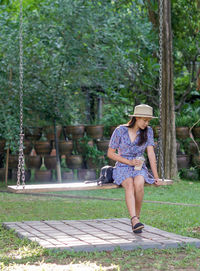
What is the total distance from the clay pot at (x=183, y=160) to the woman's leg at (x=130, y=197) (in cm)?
688

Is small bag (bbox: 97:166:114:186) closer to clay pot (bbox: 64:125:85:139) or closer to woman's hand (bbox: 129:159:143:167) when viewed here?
woman's hand (bbox: 129:159:143:167)

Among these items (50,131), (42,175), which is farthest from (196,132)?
(42,175)

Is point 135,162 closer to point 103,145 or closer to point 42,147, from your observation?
point 103,145

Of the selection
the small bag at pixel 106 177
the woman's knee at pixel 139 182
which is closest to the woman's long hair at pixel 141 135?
the woman's knee at pixel 139 182

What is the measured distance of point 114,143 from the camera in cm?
593

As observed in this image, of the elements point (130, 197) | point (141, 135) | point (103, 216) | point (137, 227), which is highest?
point (141, 135)

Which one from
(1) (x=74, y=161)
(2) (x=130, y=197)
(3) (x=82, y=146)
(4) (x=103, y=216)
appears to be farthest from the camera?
(3) (x=82, y=146)

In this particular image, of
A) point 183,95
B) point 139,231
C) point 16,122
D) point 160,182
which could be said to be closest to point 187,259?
point 139,231

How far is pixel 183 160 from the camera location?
41.0ft

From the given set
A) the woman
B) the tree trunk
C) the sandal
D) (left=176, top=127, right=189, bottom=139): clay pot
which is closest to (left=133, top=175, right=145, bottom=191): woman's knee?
the woman

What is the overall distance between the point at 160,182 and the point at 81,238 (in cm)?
122

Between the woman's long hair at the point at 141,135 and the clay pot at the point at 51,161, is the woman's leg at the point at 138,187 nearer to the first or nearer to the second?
the woman's long hair at the point at 141,135

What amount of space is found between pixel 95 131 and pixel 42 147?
4.15ft

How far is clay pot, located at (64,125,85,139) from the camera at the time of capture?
12.4 meters
